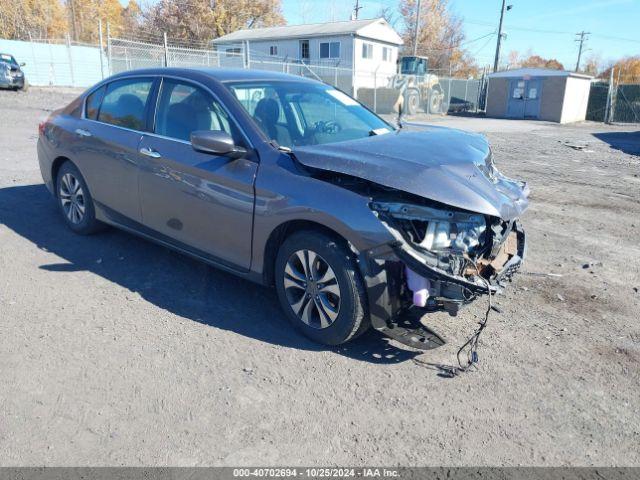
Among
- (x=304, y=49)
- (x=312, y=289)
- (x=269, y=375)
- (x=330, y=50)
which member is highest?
(x=304, y=49)

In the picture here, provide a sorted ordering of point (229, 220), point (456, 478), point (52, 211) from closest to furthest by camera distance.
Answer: point (456, 478), point (229, 220), point (52, 211)

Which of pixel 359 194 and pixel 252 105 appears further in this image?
pixel 252 105

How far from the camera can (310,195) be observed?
339 centimetres

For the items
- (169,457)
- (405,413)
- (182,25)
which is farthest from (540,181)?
(182,25)

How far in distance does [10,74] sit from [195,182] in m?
22.6

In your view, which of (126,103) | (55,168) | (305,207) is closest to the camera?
(305,207)

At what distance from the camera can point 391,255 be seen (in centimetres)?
316

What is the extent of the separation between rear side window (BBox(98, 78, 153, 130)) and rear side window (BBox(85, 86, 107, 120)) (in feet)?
0.26

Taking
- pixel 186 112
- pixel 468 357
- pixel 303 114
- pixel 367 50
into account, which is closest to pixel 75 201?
pixel 186 112

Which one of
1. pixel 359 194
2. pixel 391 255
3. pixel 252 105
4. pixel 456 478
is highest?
pixel 252 105

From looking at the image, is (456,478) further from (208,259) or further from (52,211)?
(52,211)

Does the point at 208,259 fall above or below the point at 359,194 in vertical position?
below

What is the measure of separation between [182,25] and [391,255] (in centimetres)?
5580

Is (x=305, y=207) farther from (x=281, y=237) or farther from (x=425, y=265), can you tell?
(x=425, y=265)
